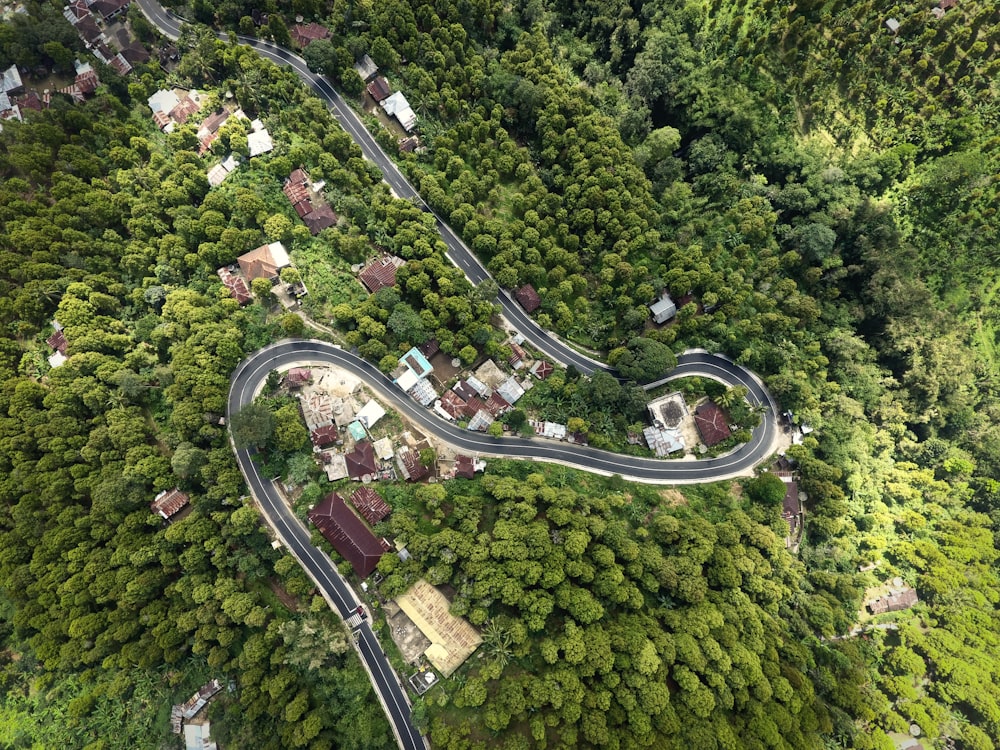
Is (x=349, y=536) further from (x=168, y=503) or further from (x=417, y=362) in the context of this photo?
(x=417, y=362)

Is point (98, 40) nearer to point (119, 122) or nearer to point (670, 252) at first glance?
point (119, 122)

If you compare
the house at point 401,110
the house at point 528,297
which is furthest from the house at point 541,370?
the house at point 401,110

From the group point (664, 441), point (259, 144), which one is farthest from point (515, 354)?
point (259, 144)

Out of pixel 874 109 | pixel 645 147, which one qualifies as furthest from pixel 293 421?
pixel 874 109

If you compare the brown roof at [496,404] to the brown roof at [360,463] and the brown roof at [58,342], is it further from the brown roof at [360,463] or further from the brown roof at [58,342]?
the brown roof at [58,342]

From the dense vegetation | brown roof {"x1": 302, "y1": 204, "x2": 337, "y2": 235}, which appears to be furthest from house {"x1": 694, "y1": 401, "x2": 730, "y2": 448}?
brown roof {"x1": 302, "y1": 204, "x2": 337, "y2": 235}

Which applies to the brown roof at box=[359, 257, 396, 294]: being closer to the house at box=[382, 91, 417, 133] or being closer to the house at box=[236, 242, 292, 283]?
the house at box=[236, 242, 292, 283]
